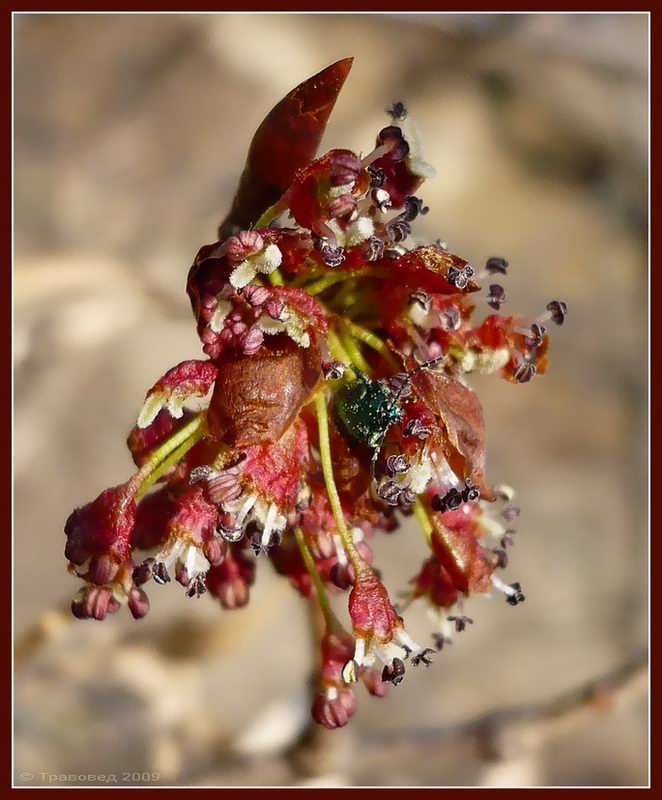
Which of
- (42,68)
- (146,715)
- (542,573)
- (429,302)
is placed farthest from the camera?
(542,573)

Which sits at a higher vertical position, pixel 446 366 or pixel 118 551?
pixel 446 366

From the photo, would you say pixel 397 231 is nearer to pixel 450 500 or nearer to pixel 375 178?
pixel 375 178

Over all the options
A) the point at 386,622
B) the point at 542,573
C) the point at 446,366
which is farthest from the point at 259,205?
the point at 542,573

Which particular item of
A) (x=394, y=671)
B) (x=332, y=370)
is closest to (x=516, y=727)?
(x=394, y=671)

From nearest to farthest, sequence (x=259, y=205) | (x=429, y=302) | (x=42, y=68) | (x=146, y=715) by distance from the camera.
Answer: (x=429, y=302) → (x=259, y=205) → (x=146, y=715) → (x=42, y=68)

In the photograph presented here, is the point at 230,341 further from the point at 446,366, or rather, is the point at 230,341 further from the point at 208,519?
the point at 446,366

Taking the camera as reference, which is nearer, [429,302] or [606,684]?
[429,302]

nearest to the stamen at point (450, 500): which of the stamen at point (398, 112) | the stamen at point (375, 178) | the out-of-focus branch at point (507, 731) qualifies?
the stamen at point (375, 178)
